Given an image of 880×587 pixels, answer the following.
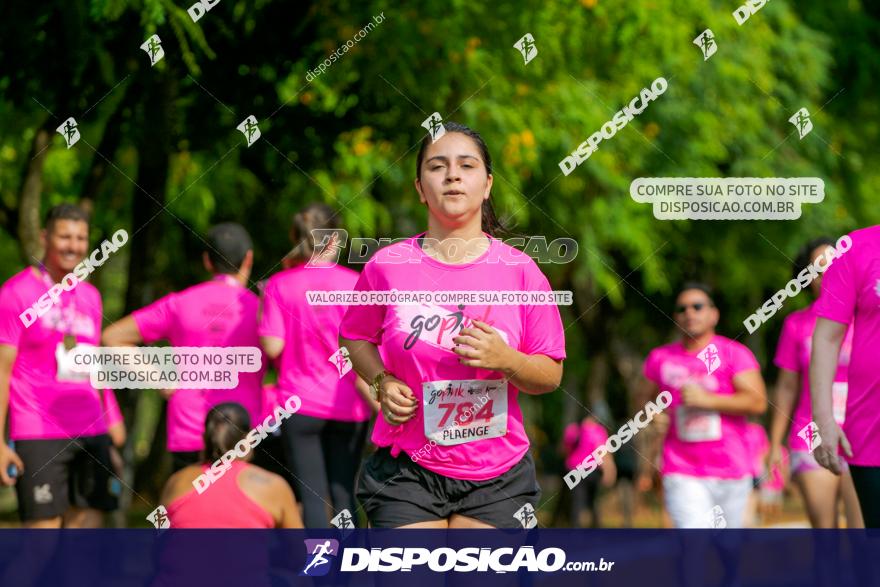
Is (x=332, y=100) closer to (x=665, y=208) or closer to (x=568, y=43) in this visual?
(x=568, y=43)

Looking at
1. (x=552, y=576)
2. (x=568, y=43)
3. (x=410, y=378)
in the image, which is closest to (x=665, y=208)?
(x=568, y=43)

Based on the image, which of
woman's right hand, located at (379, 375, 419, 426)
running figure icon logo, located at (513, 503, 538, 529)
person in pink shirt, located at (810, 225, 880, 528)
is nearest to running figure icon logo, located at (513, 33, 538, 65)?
person in pink shirt, located at (810, 225, 880, 528)

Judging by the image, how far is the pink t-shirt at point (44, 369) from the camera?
22.4ft

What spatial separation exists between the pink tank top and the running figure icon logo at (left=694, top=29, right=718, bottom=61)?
22.5 ft

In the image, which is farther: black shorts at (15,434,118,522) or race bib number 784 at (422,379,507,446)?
black shorts at (15,434,118,522)

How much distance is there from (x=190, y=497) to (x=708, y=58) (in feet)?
26.2

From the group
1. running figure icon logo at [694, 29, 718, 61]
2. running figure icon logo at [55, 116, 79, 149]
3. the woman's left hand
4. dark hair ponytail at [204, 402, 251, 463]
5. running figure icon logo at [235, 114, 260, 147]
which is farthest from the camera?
running figure icon logo at [694, 29, 718, 61]

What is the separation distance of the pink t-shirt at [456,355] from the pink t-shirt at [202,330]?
226 cm

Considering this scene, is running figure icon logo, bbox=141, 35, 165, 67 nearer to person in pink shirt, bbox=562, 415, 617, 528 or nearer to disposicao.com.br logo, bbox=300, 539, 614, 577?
disposicao.com.br logo, bbox=300, 539, 614, 577

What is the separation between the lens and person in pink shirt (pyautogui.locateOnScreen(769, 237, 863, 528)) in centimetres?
711

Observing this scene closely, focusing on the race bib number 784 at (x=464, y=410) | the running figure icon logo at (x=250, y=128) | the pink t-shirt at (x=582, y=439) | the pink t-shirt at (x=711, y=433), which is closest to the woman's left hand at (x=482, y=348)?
the race bib number 784 at (x=464, y=410)

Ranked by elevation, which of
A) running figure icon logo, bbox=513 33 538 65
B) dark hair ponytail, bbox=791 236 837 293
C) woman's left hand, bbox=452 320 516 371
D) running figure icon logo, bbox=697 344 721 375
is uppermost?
running figure icon logo, bbox=513 33 538 65

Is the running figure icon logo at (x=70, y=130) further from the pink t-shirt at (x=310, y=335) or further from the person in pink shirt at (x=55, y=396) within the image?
the pink t-shirt at (x=310, y=335)

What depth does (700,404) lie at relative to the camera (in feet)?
24.2
